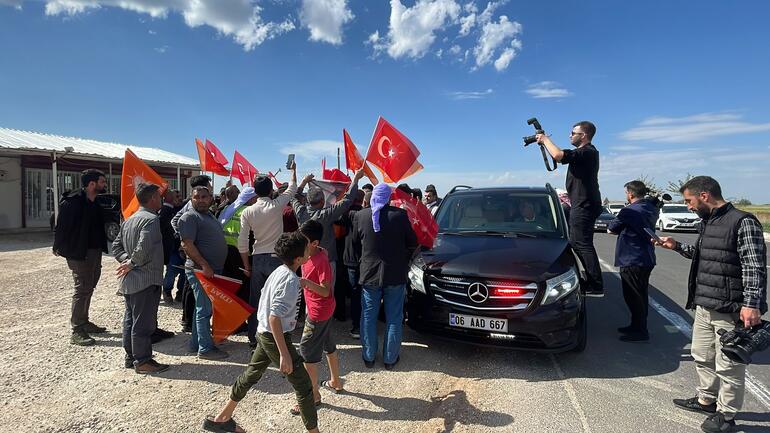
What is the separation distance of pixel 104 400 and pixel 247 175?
7.23 metres

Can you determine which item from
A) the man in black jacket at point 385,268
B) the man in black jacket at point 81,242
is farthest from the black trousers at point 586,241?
the man in black jacket at point 81,242

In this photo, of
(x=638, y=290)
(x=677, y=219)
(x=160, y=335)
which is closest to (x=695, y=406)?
(x=638, y=290)

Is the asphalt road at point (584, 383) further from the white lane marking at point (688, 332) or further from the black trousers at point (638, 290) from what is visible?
the black trousers at point (638, 290)

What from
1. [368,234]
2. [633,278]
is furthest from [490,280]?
[633,278]

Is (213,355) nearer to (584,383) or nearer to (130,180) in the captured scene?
(130,180)

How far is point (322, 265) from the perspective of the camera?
10.8 feet

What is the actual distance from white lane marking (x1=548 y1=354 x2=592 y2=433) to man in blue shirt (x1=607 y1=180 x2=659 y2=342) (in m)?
1.29

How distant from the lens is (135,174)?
491 cm

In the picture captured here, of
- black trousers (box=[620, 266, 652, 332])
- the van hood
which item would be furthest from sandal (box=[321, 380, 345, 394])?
black trousers (box=[620, 266, 652, 332])

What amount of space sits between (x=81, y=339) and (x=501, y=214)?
5.04 m

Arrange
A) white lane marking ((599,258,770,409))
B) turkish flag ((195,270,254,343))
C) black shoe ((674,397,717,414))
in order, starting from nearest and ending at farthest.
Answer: black shoe ((674,397,717,414))
white lane marking ((599,258,770,409))
turkish flag ((195,270,254,343))

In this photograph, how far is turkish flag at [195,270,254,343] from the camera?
419 cm

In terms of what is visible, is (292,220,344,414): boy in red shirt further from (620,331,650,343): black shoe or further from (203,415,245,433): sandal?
(620,331,650,343): black shoe

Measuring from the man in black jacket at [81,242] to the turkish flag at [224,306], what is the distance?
4.94 feet
